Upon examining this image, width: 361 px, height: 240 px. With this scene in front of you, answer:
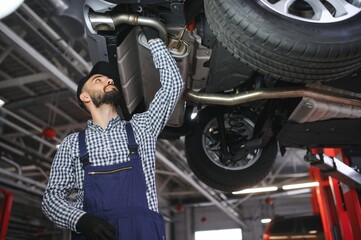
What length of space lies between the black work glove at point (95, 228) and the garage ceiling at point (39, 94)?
2096mm

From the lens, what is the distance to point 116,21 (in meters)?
1.74

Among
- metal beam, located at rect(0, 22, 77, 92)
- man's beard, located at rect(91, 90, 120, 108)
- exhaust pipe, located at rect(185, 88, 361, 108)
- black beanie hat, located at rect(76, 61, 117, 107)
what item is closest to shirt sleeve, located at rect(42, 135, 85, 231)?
man's beard, located at rect(91, 90, 120, 108)

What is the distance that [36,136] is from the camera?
7.24 meters

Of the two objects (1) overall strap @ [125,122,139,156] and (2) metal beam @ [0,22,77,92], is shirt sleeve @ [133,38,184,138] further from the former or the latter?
(2) metal beam @ [0,22,77,92]

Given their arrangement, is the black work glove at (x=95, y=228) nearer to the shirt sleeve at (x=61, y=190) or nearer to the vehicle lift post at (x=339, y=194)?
the shirt sleeve at (x=61, y=190)

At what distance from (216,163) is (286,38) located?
1.38 meters

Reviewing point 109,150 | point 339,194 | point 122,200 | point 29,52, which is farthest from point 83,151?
point 29,52

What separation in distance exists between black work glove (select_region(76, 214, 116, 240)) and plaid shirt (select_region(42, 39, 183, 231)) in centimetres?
5

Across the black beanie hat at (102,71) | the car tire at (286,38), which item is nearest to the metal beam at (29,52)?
the black beanie hat at (102,71)

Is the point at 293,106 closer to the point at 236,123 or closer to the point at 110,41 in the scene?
the point at 236,123

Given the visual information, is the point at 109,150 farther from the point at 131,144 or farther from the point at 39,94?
the point at 39,94

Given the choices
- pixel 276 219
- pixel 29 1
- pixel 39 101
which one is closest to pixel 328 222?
pixel 276 219

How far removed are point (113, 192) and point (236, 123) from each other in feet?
4.62

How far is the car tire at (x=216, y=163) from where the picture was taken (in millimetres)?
2594
